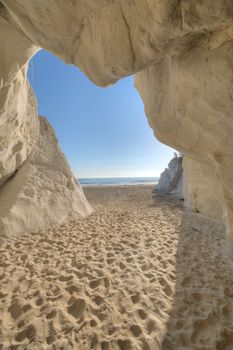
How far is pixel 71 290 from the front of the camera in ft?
11.3

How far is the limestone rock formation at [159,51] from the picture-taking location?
2.23 metres

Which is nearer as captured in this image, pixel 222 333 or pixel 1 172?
pixel 222 333

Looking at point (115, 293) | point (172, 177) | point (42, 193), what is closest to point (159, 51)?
point (115, 293)

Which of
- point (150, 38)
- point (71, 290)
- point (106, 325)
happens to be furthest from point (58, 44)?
point (106, 325)

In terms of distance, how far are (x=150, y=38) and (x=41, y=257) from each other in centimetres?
470

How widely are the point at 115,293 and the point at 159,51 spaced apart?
12.4ft

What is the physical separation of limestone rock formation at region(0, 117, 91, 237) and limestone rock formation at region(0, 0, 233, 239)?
3362 millimetres

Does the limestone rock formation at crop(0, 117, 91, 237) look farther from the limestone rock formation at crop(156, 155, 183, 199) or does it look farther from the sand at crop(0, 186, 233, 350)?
the limestone rock formation at crop(156, 155, 183, 199)

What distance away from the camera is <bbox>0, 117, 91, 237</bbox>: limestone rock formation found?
632 centimetres

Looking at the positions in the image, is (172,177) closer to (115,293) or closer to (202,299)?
(202,299)

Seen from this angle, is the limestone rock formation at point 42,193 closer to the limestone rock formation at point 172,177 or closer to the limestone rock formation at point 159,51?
the limestone rock formation at point 159,51

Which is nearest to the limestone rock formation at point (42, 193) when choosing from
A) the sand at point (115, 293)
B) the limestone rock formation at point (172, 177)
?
the sand at point (115, 293)

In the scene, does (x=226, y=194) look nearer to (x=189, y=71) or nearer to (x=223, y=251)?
(x=223, y=251)

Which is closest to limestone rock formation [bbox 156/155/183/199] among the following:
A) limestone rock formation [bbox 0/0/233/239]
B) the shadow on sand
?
the shadow on sand
